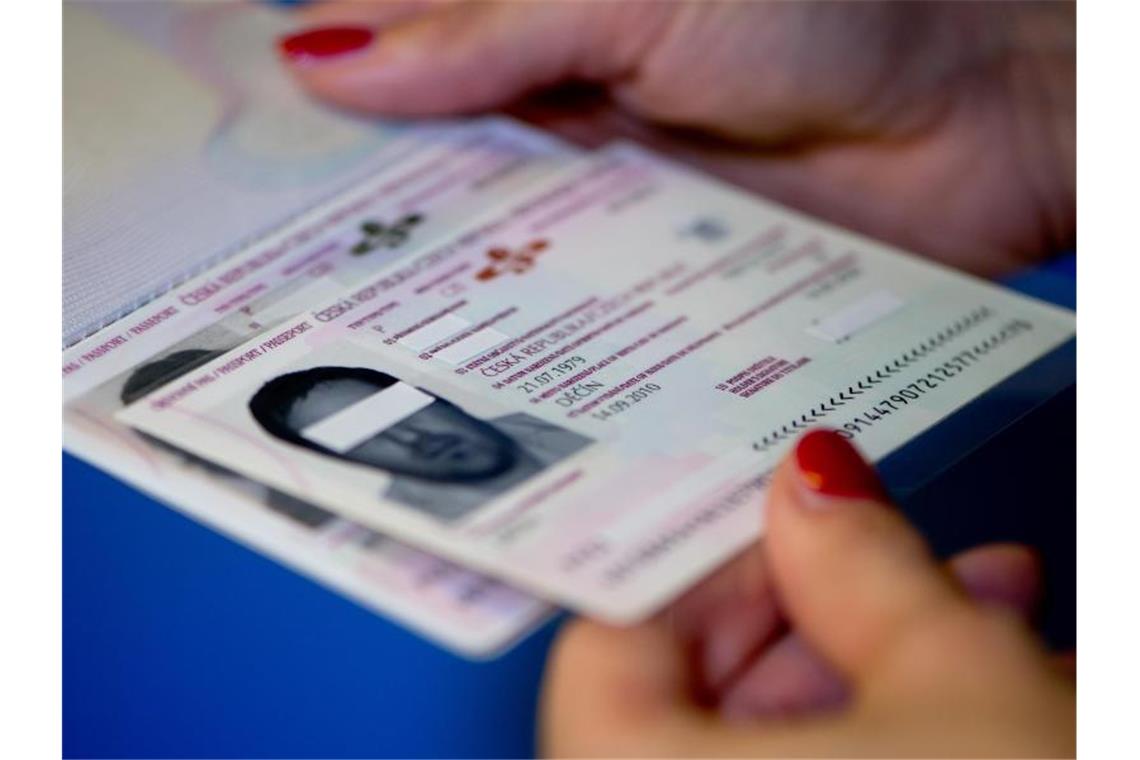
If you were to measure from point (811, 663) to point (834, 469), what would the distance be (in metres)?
0.09

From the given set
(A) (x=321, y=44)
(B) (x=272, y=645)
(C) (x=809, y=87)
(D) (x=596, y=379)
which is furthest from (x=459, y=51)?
(B) (x=272, y=645)

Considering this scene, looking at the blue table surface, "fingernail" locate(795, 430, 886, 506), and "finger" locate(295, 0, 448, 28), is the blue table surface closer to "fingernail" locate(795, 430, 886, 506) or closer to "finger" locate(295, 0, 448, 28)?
"fingernail" locate(795, 430, 886, 506)

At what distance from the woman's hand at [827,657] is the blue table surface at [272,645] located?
6 cm

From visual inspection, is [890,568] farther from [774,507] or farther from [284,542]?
[284,542]

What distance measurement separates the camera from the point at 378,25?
107 cm

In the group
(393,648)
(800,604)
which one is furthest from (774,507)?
(393,648)

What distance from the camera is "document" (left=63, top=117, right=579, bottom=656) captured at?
60 cm

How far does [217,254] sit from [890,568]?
1.46 ft

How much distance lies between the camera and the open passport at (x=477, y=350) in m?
0.61

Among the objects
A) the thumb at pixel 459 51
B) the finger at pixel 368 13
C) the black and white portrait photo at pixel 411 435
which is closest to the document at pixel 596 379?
the black and white portrait photo at pixel 411 435

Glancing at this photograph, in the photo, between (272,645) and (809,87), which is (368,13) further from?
(272,645)

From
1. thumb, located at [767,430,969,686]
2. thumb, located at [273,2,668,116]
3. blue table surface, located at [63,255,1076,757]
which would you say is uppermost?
thumb, located at [273,2,668,116]

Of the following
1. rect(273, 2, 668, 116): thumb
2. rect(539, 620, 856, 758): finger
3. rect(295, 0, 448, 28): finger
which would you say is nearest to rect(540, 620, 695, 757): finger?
rect(539, 620, 856, 758): finger

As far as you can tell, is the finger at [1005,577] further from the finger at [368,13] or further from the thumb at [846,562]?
the finger at [368,13]
